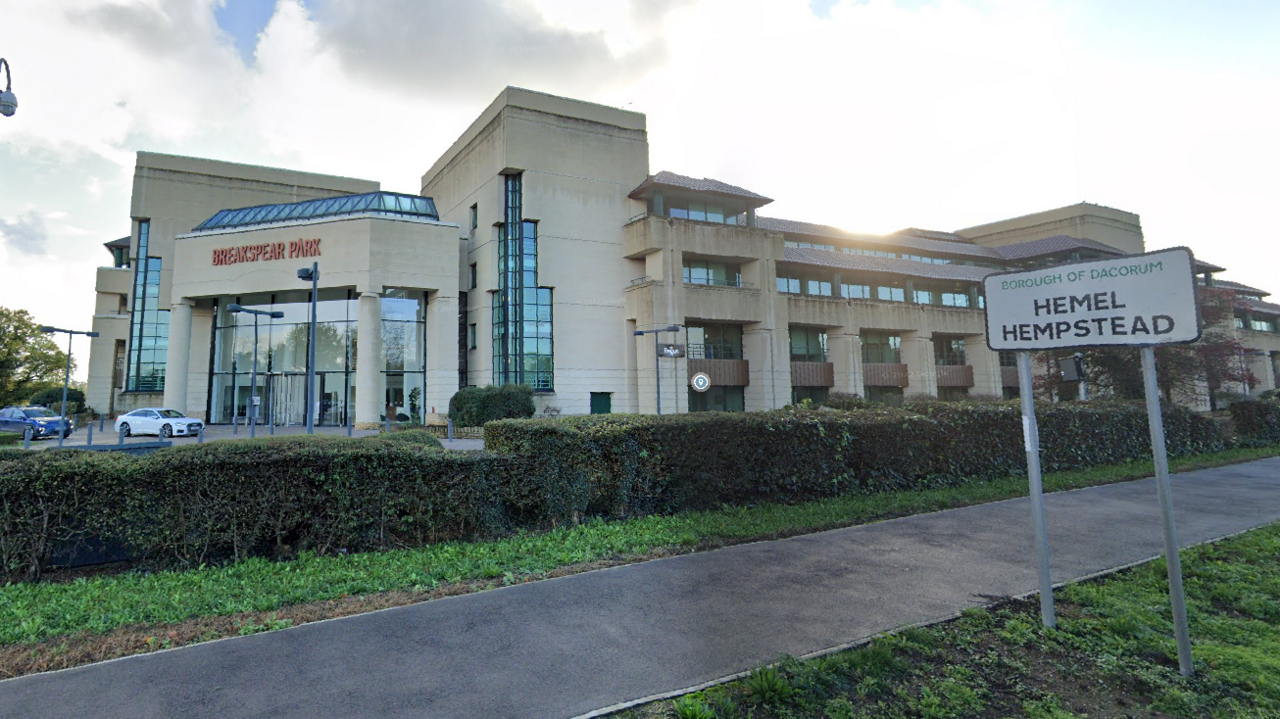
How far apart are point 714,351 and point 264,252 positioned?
2735cm

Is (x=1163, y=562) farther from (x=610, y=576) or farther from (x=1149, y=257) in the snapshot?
(x=610, y=576)

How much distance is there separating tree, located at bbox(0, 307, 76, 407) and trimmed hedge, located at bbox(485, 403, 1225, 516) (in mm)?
61330

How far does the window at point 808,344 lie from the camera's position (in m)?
41.3

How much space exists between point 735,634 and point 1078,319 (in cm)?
371

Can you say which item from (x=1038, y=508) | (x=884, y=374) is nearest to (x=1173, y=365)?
(x=884, y=374)

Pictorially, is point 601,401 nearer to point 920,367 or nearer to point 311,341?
point 311,341

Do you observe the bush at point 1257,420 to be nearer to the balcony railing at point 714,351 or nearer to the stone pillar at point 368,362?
the balcony railing at point 714,351

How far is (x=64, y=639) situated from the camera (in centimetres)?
460

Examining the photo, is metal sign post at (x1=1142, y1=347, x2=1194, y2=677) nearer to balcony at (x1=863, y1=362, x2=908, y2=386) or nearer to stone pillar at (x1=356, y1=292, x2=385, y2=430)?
stone pillar at (x1=356, y1=292, x2=385, y2=430)

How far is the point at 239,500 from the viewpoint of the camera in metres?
6.47

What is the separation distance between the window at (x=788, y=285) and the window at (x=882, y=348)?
22.3ft

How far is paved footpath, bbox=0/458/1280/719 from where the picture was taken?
3639 millimetres

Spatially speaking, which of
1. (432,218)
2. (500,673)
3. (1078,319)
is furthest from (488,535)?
(432,218)

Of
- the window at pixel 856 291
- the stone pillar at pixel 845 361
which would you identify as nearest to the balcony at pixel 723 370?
the stone pillar at pixel 845 361
